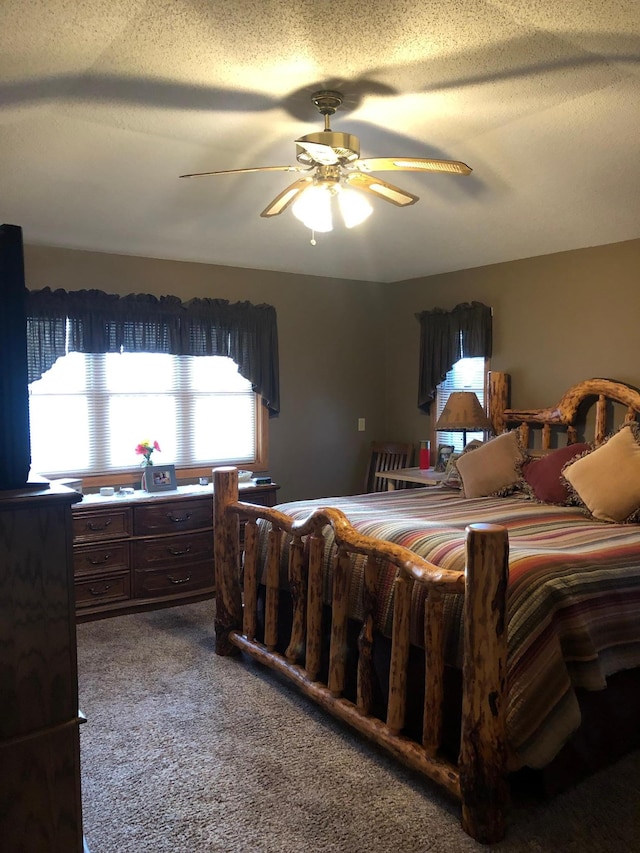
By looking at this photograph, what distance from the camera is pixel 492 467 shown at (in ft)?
14.0

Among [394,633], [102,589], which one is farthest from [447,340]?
[394,633]

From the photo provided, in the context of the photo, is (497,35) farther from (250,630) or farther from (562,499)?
(250,630)

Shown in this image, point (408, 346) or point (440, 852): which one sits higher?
point (408, 346)

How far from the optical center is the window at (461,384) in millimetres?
5285

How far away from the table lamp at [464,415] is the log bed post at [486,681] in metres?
2.60

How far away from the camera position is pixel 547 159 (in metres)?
3.42

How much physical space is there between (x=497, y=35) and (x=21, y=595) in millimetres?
2282

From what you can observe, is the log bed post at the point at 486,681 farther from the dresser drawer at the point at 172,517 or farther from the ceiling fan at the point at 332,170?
the dresser drawer at the point at 172,517

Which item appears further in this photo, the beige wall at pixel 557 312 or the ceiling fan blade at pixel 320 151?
the beige wall at pixel 557 312

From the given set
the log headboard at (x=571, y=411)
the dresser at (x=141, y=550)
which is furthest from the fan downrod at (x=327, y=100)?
the dresser at (x=141, y=550)

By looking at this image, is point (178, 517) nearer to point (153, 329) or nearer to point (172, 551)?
point (172, 551)

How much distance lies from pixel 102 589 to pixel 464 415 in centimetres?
269

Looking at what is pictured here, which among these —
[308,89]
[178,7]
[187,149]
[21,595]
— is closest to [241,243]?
[187,149]

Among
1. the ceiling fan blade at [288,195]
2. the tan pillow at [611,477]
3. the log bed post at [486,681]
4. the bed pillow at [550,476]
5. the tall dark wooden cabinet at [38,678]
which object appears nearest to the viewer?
the tall dark wooden cabinet at [38,678]
